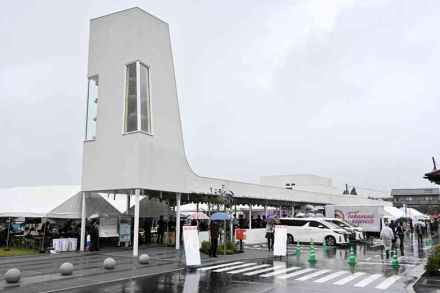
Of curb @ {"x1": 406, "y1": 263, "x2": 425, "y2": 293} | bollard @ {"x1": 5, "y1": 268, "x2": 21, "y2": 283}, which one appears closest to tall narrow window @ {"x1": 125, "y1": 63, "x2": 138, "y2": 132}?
bollard @ {"x1": 5, "y1": 268, "x2": 21, "y2": 283}

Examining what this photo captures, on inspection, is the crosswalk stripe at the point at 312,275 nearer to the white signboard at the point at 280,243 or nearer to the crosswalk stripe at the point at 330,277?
the crosswalk stripe at the point at 330,277

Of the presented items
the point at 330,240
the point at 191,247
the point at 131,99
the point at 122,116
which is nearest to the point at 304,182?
the point at 330,240

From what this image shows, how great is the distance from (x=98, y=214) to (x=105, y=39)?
967cm

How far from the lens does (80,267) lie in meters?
17.1

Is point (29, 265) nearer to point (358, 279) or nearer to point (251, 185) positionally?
point (358, 279)

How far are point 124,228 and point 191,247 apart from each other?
9.05 metres

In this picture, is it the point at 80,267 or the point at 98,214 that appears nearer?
the point at 80,267

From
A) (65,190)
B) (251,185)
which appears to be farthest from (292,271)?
(251,185)

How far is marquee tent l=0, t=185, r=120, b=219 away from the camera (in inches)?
956

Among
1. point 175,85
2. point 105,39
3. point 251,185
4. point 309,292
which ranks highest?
point 105,39

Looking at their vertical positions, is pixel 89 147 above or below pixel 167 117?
below

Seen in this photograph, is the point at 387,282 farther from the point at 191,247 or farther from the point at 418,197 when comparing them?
the point at 418,197

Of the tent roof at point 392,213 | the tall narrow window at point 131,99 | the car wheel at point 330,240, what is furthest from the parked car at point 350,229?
the tall narrow window at point 131,99

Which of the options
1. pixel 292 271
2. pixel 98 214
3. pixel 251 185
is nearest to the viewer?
pixel 292 271
